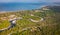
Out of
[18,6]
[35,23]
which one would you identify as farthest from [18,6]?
[35,23]

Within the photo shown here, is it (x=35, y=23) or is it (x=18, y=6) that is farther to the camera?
(x=18, y=6)

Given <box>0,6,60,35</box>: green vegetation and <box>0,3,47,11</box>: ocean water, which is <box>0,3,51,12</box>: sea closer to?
<box>0,3,47,11</box>: ocean water

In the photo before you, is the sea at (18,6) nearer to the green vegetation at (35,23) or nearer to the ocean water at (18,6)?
the ocean water at (18,6)

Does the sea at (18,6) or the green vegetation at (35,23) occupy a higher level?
the sea at (18,6)

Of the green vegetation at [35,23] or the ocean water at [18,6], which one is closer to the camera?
the green vegetation at [35,23]

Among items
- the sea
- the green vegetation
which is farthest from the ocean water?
the green vegetation

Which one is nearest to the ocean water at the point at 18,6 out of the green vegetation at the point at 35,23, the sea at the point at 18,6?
the sea at the point at 18,6

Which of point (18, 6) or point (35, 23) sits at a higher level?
point (18, 6)

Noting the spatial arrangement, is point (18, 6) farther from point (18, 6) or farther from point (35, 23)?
point (35, 23)

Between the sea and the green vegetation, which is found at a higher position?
the sea
